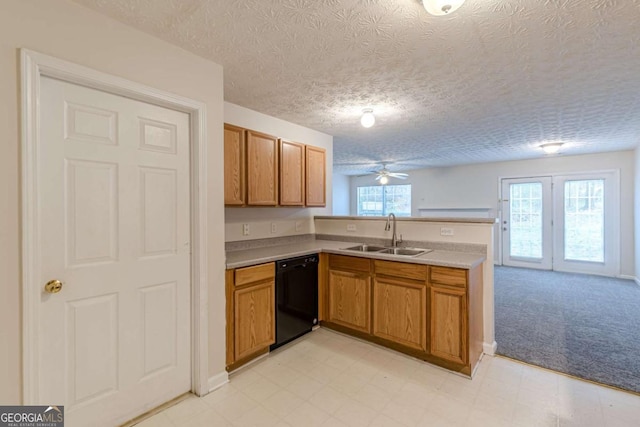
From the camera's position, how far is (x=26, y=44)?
1391 millimetres

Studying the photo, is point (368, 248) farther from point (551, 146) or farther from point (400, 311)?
point (551, 146)

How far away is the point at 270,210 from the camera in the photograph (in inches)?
134

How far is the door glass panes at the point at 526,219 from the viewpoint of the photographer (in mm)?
6035

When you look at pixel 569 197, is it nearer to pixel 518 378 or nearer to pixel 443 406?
pixel 518 378

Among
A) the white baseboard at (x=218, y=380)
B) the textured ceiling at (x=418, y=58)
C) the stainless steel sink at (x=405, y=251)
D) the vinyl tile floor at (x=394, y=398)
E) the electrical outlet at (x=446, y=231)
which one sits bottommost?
the vinyl tile floor at (x=394, y=398)

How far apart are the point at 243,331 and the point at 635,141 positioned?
619 centimetres

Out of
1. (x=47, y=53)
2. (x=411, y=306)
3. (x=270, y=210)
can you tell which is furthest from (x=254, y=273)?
(x=47, y=53)

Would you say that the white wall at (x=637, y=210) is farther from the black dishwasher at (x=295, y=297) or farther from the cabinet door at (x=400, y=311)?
the black dishwasher at (x=295, y=297)

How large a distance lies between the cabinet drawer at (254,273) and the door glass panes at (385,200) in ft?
20.0

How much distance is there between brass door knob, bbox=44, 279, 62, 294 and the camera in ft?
4.89

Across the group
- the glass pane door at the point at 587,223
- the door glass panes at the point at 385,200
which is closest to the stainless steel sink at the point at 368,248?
the glass pane door at the point at 587,223

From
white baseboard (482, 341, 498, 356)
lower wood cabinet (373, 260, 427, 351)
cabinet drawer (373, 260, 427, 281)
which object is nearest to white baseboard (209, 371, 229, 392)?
lower wood cabinet (373, 260, 427, 351)

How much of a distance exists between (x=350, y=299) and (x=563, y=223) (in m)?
5.34

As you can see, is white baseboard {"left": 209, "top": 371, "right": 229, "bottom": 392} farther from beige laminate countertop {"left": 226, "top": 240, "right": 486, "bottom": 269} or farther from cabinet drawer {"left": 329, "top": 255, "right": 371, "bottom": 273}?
cabinet drawer {"left": 329, "top": 255, "right": 371, "bottom": 273}
